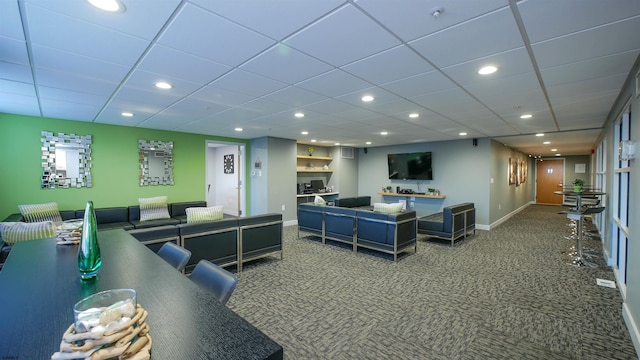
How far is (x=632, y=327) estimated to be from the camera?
96.2 inches

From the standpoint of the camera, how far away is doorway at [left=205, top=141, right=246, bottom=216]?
305 inches

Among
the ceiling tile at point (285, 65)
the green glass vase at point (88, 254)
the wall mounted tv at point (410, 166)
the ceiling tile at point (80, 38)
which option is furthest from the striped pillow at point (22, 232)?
the wall mounted tv at point (410, 166)

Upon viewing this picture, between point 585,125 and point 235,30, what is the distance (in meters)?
6.63

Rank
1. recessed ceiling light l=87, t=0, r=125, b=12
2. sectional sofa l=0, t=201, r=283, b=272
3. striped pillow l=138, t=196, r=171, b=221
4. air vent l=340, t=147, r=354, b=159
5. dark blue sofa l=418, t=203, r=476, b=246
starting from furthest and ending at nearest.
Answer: air vent l=340, t=147, r=354, b=159
striped pillow l=138, t=196, r=171, b=221
dark blue sofa l=418, t=203, r=476, b=246
sectional sofa l=0, t=201, r=283, b=272
recessed ceiling light l=87, t=0, r=125, b=12

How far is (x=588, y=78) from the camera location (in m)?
2.82

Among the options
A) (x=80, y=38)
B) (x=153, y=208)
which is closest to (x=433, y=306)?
(x=80, y=38)

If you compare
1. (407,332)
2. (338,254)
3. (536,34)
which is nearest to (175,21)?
(536,34)

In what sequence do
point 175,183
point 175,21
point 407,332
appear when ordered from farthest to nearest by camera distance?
1. point 175,183
2. point 407,332
3. point 175,21

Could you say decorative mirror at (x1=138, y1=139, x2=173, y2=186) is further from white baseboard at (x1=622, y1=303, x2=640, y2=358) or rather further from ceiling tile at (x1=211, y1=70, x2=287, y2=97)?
white baseboard at (x1=622, y1=303, x2=640, y2=358)

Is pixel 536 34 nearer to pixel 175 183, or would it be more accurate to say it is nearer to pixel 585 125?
pixel 585 125

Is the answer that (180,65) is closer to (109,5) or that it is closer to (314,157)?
(109,5)

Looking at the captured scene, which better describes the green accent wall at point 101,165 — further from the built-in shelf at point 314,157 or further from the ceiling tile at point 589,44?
the ceiling tile at point 589,44

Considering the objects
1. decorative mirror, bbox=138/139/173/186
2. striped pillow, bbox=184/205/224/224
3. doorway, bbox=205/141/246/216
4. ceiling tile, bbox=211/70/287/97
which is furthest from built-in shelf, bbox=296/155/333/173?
ceiling tile, bbox=211/70/287/97

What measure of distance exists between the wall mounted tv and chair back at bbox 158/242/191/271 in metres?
7.30
